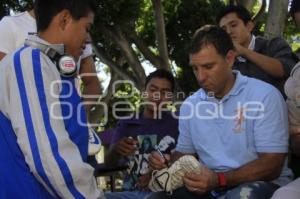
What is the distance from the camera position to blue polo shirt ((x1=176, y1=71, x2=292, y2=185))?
3129 mm

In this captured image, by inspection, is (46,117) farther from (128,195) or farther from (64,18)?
(128,195)

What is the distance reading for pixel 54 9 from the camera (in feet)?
7.50

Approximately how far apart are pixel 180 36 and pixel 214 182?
Result: 9331 mm

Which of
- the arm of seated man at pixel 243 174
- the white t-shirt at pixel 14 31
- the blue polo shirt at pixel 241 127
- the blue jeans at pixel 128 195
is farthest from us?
the blue jeans at pixel 128 195

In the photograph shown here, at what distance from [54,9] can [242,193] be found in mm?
1403

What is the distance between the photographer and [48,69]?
7.11 ft

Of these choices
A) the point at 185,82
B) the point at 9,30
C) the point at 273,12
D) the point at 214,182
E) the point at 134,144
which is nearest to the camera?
the point at 214,182

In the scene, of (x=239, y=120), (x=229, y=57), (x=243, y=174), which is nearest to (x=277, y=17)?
(x=229, y=57)

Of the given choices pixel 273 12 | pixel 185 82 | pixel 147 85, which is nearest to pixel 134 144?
pixel 147 85

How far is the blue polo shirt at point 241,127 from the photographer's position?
3129 mm

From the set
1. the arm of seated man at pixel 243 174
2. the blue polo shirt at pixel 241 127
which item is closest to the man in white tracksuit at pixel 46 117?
the arm of seated man at pixel 243 174

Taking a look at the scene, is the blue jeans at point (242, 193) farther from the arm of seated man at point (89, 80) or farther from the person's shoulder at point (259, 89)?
the arm of seated man at point (89, 80)

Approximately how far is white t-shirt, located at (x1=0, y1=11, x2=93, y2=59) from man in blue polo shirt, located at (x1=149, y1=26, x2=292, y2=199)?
2.69ft

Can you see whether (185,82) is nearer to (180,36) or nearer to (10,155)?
(180,36)
